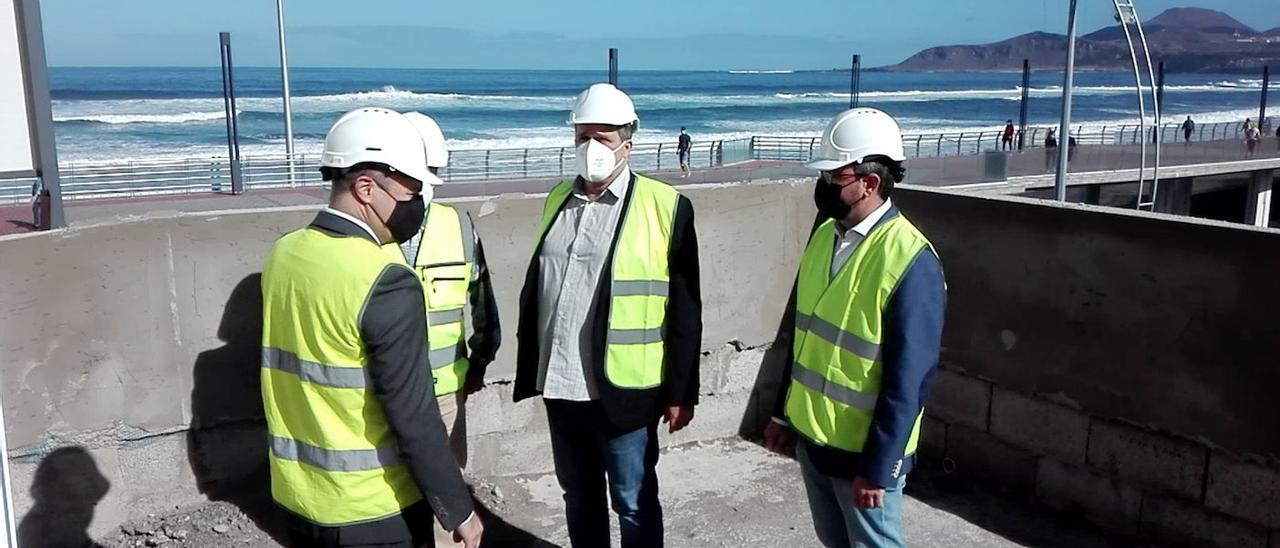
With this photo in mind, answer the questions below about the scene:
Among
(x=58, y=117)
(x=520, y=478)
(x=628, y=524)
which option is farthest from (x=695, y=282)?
(x=58, y=117)

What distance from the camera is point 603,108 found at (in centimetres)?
362

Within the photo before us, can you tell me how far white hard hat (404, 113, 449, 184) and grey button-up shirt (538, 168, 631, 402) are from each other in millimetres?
543

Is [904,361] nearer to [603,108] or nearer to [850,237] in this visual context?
[850,237]

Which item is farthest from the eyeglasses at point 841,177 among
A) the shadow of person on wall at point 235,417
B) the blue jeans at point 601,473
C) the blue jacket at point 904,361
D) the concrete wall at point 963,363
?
the shadow of person on wall at point 235,417

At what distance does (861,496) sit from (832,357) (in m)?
0.43

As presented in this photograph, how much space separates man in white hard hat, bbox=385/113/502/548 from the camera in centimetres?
354

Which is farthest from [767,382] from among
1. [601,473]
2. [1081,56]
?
[1081,56]

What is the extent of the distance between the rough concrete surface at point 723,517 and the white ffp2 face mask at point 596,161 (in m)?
1.90

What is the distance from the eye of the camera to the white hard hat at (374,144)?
8.18ft

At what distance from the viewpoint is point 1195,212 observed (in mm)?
30484

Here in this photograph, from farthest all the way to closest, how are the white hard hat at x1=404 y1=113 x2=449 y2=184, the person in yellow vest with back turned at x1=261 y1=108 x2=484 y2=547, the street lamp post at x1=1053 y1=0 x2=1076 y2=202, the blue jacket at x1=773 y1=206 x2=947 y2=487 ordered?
the street lamp post at x1=1053 y1=0 x2=1076 y2=202
the white hard hat at x1=404 y1=113 x2=449 y2=184
the blue jacket at x1=773 y1=206 x2=947 y2=487
the person in yellow vest with back turned at x1=261 y1=108 x2=484 y2=547

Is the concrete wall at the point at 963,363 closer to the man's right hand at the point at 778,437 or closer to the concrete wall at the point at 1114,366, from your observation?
the concrete wall at the point at 1114,366

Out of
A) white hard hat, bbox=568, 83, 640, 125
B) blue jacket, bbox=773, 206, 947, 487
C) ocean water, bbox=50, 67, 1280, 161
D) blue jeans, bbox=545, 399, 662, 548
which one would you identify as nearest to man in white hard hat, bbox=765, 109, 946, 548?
blue jacket, bbox=773, 206, 947, 487

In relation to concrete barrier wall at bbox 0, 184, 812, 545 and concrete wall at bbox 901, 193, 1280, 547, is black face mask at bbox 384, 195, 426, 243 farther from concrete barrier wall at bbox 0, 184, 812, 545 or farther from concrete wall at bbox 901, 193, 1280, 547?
concrete wall at bbox 901, 193, 1280, 547
